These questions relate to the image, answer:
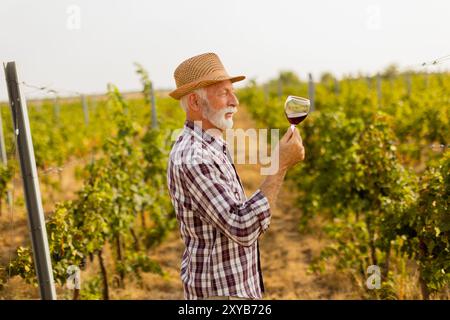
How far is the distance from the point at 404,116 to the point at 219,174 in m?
7.71

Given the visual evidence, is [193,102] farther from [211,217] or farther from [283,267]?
[283,267]

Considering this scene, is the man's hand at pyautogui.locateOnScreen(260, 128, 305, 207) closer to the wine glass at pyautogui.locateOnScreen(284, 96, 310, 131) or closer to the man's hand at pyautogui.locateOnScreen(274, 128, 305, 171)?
the man's hand at pyautogui.locateOnScreen(274, 128, 305, 171)

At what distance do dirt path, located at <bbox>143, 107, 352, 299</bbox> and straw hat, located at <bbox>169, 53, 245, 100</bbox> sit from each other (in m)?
2.63

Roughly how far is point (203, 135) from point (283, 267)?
385 centimetres

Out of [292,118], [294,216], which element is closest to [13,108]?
[292,118]

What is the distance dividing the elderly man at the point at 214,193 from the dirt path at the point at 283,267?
2664 mm

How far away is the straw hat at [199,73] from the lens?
1.88m

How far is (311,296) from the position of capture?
15.3 ft

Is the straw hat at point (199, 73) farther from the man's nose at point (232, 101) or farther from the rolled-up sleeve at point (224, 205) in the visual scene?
the rolled-up sleeve at point (224, 205)

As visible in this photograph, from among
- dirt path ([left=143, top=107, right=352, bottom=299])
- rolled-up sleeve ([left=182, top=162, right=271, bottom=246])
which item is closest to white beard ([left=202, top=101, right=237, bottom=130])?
rolled-up sleeve ([left=182, top=162, right=271, bottom=246])

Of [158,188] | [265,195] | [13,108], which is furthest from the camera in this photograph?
[158,188]

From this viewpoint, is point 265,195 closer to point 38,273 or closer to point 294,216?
point 38,273

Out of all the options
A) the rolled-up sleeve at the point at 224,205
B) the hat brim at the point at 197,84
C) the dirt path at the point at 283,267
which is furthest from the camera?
the dirt path at the point at 283,267

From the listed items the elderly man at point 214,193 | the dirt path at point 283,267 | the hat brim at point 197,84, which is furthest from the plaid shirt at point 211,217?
the dirt path at point 283,267
